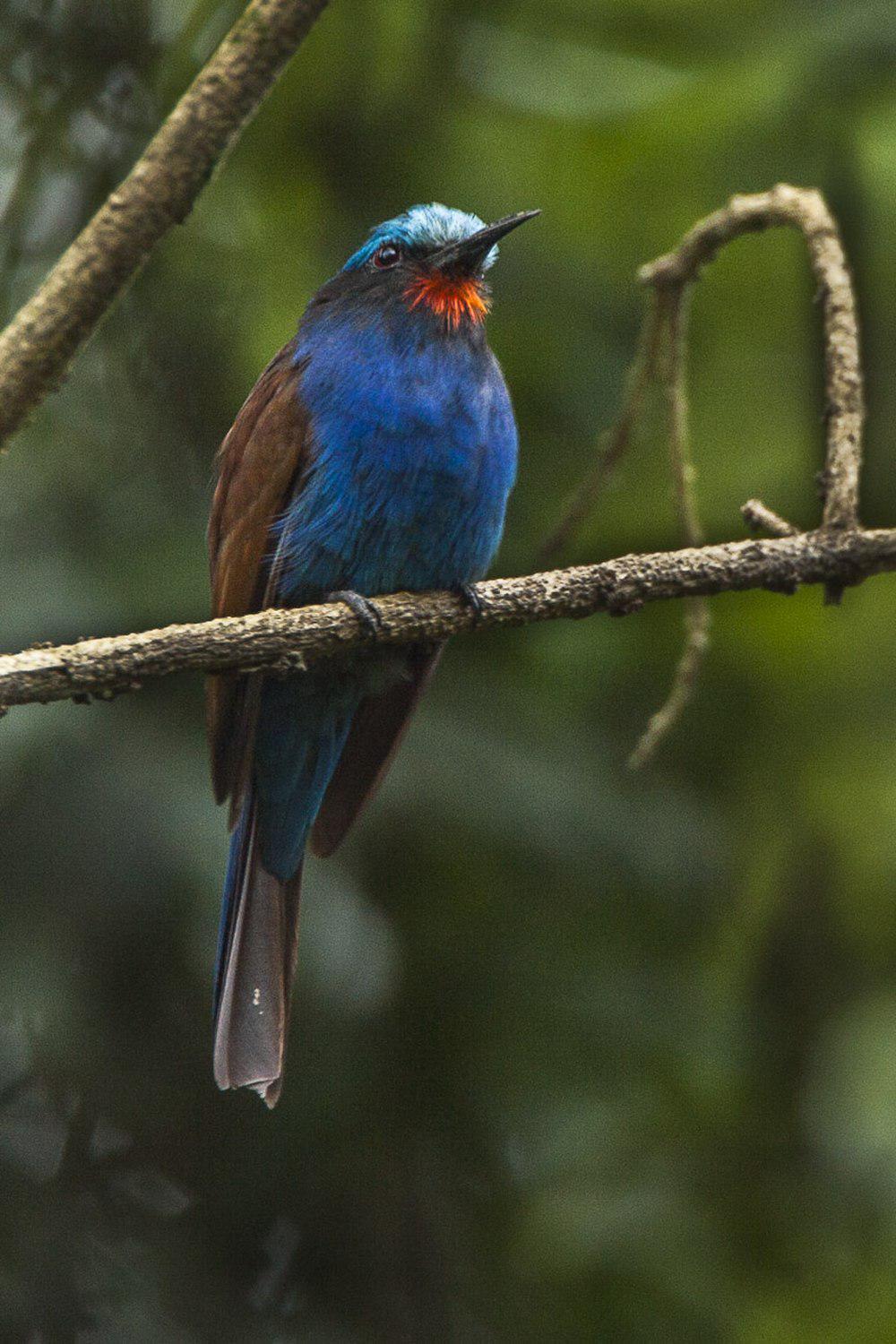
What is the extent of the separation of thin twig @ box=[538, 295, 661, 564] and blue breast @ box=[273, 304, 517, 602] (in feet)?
0.63

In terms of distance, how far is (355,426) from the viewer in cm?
330

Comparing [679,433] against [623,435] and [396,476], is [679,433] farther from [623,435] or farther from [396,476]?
[396,476]

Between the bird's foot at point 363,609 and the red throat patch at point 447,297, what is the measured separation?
72 cm

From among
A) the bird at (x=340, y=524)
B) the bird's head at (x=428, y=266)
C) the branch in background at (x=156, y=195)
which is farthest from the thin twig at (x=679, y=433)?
the branch in background at (x=156, y=195)

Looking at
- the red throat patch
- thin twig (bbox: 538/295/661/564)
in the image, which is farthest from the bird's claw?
the red throat patch

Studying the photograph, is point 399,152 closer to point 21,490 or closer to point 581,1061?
point 21,490

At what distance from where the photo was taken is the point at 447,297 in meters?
3.54

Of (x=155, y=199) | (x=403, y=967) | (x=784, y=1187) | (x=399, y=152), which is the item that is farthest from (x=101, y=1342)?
(x=399, y=152)

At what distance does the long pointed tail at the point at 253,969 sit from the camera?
3.00 metres

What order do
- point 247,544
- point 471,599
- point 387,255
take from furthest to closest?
1. point 387,255
2. point 247,544
3. point 471,599

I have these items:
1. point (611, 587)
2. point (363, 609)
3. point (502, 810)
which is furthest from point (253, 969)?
point (611, 587)

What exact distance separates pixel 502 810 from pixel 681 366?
107 centimetres

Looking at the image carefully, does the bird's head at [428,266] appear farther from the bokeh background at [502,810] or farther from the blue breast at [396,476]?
the bokeh background at [502,810]

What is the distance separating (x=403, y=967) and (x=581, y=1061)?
0.47 m
